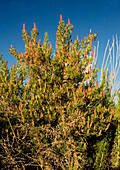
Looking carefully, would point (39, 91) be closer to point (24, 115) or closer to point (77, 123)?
point (24, 115)

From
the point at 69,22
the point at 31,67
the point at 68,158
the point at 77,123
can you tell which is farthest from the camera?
the point at 69,22

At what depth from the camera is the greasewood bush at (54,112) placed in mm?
3924

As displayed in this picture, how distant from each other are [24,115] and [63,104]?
1.24 metres

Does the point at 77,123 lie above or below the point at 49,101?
below

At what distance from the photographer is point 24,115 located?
13.0ft

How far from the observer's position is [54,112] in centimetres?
412

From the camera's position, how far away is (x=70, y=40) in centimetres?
495

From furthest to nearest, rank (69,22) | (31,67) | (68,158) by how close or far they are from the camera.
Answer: (69,22)
(31,67)
(68,158)

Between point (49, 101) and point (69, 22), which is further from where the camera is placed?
point (69, 22)

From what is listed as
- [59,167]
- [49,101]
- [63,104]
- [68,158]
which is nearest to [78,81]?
[63,104]

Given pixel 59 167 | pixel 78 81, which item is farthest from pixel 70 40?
pixel 59 167

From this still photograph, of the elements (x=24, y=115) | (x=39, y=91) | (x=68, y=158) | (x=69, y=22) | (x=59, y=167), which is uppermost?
(x=69, y=22)

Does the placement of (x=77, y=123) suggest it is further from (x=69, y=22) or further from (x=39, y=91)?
(x=69, y=22)

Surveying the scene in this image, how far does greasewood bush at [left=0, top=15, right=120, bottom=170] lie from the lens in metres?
3.92
